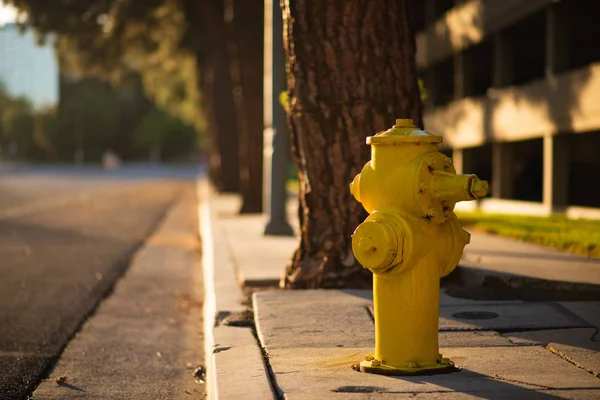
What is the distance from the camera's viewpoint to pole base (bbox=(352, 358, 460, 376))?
5035 mm

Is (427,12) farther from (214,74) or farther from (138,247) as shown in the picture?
(138,247)

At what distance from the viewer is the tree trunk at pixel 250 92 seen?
67.0 feet

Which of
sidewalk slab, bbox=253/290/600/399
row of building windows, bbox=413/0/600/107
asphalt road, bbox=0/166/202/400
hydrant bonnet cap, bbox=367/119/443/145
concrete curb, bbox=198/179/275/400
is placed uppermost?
row of building windows, bbox=413/0/600/107

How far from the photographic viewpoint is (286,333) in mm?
6438

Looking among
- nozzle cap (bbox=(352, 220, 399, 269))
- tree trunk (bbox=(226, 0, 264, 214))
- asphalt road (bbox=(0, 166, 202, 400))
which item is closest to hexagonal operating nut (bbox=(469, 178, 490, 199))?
nozzle cap (bbox=(352, 220, 399, 269))

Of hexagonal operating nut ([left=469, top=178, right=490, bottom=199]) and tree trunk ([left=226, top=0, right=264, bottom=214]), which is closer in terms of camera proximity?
hexagonal operating nut ([left=469, top=178, right=490, bottom=199])

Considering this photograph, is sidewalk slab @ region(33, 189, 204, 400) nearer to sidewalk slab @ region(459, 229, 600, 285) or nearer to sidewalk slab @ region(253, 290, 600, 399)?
sidewalk slab @ region(253, 290, 600, 399)

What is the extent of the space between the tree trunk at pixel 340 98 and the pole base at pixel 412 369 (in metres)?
3.40

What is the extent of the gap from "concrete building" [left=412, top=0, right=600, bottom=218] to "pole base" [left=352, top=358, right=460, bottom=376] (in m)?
14.5

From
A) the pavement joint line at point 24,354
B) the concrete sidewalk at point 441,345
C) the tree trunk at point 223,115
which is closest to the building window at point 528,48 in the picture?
the tree trunk at point 223,115

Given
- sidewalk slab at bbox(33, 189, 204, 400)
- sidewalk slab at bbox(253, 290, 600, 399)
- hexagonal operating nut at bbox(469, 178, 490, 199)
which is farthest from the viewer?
sidewalk slab at bbox(33, 189, 204, 400)

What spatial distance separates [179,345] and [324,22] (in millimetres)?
2866

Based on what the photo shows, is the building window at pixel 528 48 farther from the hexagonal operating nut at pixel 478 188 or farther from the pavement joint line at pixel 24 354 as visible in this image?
the hexagonal operating nut at pixel 478 188

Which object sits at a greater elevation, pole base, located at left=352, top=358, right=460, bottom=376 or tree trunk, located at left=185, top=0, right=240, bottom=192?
tree trunk, located at left=185, top=0, right=240, bottom=192
